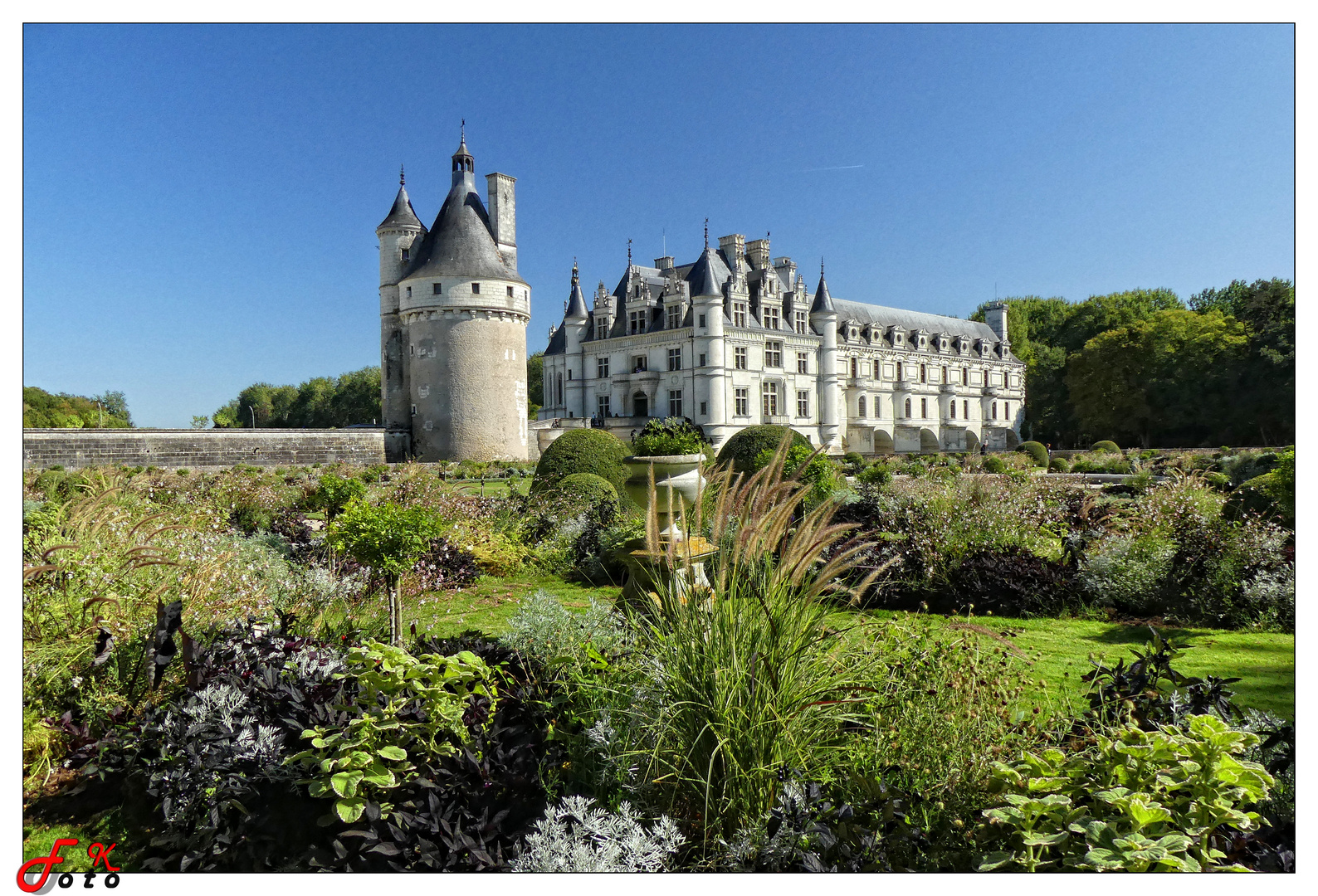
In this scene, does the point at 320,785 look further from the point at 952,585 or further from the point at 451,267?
the point at 451,267

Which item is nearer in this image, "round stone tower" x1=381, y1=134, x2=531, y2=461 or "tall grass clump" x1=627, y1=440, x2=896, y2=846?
"tall grass clump" x1=627, y1=440, x2=896, y2=846

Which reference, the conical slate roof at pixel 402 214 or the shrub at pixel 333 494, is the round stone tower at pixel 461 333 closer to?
the conical slate roof at pixel 402 214

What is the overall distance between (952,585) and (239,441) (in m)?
24.5

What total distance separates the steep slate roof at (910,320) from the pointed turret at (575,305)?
13199mm

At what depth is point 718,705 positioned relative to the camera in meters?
2.38

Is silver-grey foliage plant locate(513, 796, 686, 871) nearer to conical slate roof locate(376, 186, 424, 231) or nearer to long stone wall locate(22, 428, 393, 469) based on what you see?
long stone wall locate(22, 428, 393, 469)

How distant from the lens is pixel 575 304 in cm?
3881

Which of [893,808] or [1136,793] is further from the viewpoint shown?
[893,808]

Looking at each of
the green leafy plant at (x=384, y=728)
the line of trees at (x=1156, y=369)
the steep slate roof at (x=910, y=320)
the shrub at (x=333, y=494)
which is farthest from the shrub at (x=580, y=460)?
the steep slate roof at (x=910, y=320)

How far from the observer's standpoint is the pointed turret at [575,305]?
3856 centimetres

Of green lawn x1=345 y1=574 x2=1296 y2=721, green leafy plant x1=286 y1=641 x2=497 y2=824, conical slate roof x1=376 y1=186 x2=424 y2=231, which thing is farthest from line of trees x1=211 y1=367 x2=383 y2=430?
green leafy plant x1=286 y1=641 x2=497 y2=824

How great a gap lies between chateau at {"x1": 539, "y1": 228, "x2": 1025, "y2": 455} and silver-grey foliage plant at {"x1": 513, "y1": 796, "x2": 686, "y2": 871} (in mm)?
30620

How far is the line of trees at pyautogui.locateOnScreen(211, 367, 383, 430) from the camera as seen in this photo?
58.9 meters

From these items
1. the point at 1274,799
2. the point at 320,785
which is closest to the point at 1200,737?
the point at 1274,799
